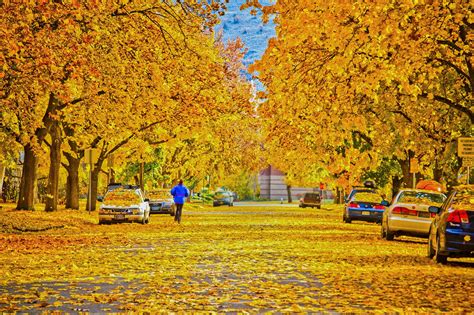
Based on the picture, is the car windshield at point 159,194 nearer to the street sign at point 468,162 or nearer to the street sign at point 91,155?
the street sign at point 91,155

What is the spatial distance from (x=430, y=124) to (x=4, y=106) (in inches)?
637

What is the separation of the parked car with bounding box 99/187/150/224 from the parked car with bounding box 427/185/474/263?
20.0 metres

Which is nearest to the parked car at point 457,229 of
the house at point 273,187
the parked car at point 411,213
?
the parked car at point 411,213

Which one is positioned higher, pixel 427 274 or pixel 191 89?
pixel 191 89

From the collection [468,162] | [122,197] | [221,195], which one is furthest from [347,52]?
[221,195]

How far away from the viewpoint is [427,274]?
59.4ft

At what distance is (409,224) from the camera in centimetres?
2962

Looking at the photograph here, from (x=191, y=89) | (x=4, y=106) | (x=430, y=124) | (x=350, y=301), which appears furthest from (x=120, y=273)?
(x=430, y=124)

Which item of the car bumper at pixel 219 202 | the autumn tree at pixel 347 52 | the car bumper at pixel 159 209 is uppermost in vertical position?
the autumn tree at pixel 347 52

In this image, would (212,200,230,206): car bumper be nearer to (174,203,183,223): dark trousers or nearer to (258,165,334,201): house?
(174,203,183,223): dark trousers

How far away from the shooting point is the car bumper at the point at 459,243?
19.9 metres

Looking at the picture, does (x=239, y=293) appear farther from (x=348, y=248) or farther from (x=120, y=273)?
(x=348, y=248)

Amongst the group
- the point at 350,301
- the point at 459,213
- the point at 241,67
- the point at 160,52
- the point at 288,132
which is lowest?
the point at 350,301

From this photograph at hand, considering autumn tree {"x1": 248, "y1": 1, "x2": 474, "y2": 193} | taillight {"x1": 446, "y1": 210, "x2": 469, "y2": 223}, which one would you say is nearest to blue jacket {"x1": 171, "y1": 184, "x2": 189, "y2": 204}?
autumn tree {"x1": 248, "y1": 1, "x2": 474, "y2": 193}
